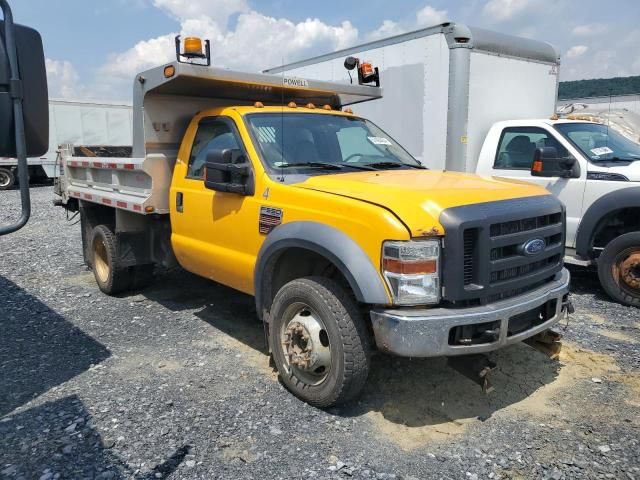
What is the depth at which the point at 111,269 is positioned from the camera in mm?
6023

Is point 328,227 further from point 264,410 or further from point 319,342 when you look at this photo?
point 264,410

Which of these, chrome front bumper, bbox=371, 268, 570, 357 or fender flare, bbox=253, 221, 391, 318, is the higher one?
fender flare, bbox=253, 221, 391, 318

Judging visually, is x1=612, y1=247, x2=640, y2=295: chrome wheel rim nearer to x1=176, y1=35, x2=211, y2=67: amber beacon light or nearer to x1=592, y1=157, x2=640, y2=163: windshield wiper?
x1=592, y1=157, x2=640, y2=163: windshield wiper

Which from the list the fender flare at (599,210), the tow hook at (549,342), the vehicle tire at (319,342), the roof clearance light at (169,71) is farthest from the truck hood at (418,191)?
the fender flare at (599,210)

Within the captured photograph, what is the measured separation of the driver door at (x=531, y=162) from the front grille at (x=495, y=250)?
2648mm

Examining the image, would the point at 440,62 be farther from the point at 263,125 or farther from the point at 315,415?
the point at 315,415

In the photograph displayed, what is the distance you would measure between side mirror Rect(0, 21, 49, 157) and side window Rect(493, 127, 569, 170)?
573 centimetres

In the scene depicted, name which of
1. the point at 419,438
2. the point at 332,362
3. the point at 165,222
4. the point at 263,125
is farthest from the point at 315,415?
the point at 165,222

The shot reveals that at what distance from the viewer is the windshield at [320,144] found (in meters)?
4.34

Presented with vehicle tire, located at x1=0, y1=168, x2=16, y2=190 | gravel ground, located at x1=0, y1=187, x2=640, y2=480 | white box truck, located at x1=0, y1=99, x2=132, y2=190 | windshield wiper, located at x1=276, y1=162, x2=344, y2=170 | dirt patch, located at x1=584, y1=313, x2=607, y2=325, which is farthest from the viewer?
white box truck, located at x1=0, y1=99, x2=132, y2=190

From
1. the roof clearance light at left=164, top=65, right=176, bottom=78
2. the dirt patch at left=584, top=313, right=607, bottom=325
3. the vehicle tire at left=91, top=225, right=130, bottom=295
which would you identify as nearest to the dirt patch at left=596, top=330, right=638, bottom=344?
the dirt patch at left=584, top=313, right=607, bottom=325

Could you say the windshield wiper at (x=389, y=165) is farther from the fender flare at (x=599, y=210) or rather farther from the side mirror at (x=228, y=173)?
the fender flare at (x=599, y=210)

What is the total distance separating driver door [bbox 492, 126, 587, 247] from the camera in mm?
6102

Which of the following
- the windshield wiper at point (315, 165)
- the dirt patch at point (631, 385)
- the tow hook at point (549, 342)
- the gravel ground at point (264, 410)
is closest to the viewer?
the gravel ground at point (264, 410)
